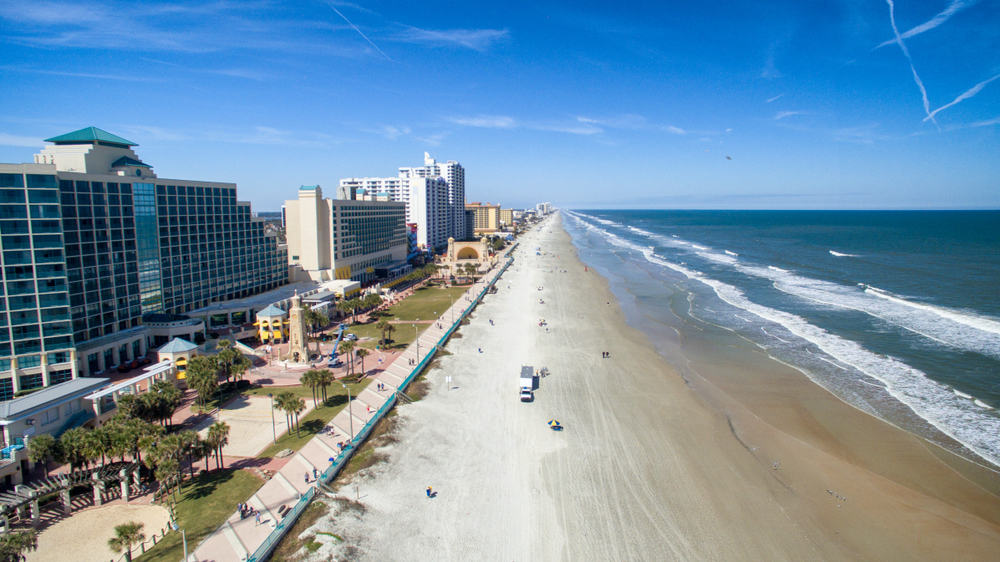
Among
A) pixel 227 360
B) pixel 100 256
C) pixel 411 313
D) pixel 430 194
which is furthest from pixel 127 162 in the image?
pixel 430 194

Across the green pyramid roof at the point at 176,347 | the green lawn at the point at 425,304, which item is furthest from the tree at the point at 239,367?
the green lawn at the point at 425,304

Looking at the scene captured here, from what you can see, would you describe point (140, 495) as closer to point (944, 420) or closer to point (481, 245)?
point (944, 420)

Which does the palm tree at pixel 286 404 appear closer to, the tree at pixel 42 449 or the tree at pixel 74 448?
the tree at pixel 74 448

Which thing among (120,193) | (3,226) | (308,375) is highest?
(120,193)

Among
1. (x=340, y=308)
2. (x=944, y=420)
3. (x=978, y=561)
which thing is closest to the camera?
(x=978, y=561)

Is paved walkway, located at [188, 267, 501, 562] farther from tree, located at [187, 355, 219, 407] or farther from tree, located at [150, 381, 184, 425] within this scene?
tree, located at [150, 381, 184, 425]

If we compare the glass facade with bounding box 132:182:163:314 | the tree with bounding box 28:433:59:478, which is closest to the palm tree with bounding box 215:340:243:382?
the tree with bounding box 28:433:59:478

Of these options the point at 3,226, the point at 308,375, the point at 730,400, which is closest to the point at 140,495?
the point at 308,375
